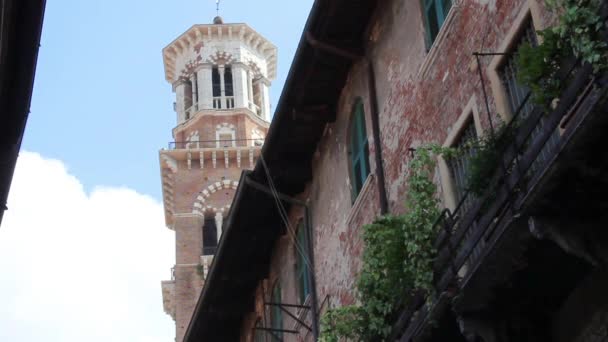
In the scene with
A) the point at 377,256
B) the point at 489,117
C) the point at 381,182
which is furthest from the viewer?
the point at 381,182

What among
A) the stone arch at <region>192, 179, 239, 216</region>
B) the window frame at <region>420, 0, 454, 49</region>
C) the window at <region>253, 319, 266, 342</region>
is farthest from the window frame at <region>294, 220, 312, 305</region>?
the stone arch at <region>192, 179, 239, 216</region>

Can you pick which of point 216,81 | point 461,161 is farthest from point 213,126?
point 461,161

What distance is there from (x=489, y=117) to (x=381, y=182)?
435 centimetres

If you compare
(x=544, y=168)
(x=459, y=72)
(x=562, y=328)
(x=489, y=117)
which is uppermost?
(x=459, y=72)

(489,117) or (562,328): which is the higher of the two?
(489,117)

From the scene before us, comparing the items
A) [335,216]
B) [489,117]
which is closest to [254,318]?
[335,216]

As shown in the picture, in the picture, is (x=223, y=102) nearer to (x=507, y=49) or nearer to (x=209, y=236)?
(x=209, y=236)

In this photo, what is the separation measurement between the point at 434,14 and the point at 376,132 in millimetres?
2046

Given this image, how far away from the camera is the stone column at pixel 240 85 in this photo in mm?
59375

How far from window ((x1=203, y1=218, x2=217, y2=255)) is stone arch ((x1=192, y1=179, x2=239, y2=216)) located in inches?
20.7

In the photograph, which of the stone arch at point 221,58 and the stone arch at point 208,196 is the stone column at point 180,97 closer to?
the stone arch at point 221,58

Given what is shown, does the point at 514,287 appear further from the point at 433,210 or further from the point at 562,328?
the point at 433,210

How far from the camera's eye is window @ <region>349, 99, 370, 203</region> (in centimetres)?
1861

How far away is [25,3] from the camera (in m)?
11.1
